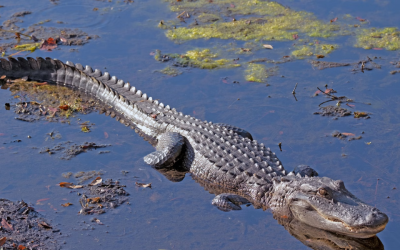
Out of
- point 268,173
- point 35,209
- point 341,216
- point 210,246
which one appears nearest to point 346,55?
point 268,173

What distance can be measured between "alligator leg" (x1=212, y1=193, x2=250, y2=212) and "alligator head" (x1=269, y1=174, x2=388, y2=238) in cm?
35

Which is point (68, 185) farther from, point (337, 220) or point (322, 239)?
point (337, 220)

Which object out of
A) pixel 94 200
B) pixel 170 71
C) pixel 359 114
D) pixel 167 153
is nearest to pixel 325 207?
pixel 167 153

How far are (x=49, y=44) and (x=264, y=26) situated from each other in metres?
4.15

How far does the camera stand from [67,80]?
8227mm

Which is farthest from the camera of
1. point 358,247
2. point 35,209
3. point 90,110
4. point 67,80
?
point 67,80

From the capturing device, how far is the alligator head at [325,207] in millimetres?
4750

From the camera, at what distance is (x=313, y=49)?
8.87 metres

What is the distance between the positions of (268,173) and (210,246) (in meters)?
1.28

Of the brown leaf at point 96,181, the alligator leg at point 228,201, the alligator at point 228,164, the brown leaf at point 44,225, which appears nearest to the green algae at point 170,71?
the alligator at point 228,164

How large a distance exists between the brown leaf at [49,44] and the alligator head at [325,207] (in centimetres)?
559

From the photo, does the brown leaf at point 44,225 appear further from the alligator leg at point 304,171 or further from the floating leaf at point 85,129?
the alligator leg at point 304,171

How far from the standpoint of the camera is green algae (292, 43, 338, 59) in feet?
28.6

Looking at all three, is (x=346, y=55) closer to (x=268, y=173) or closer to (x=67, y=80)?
(x=268, y=173)
